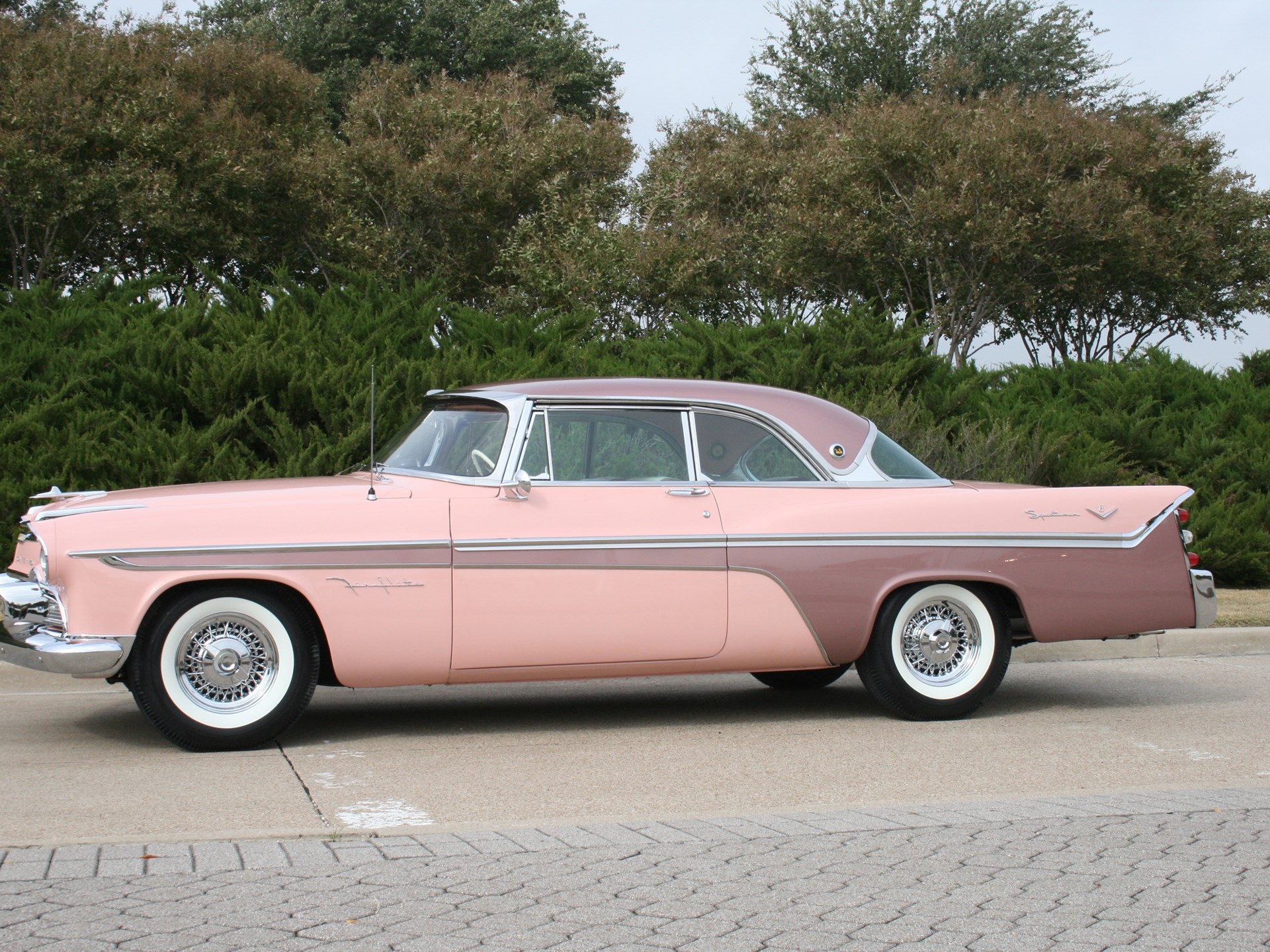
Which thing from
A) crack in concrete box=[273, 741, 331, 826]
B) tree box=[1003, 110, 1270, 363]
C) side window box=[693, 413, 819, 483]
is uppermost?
tree box=[1003, 110, 1270, 363]

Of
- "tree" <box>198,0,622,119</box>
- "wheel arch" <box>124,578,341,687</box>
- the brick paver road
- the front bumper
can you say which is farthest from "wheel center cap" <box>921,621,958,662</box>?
"tree" <box>198,0,622,119</box>

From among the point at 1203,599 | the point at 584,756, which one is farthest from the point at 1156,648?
the point at 584,756

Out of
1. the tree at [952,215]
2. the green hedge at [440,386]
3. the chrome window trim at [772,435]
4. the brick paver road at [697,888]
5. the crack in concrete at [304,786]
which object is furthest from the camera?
the tree at [952,215]

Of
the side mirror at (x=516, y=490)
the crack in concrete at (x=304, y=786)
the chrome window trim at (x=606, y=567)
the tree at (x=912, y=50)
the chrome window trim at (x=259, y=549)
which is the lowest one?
the crack in concrete at (x=304, y=786)

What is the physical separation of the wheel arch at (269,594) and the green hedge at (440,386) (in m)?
5.53

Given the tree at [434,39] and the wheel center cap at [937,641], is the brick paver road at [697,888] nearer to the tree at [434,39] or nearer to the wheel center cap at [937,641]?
the wheel center cap at [937,641]

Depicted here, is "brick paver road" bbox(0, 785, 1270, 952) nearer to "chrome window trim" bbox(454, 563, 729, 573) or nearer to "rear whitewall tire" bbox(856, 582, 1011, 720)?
"chrome window trim" bbox(454, 563, 729, 573)

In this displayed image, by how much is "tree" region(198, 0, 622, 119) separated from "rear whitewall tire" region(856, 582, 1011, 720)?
101ft

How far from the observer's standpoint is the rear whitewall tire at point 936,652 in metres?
6.91

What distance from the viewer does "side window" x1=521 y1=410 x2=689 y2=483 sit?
21.8ft

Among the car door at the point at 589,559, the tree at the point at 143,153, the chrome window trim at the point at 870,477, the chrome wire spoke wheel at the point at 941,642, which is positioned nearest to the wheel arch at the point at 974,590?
the chrome wire spoke wheel at the point at 941,642

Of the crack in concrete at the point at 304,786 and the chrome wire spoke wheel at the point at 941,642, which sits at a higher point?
the chrome wire spoke wheel at the point at 941,642

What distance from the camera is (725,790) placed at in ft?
18.0

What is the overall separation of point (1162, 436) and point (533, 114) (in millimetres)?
16732
